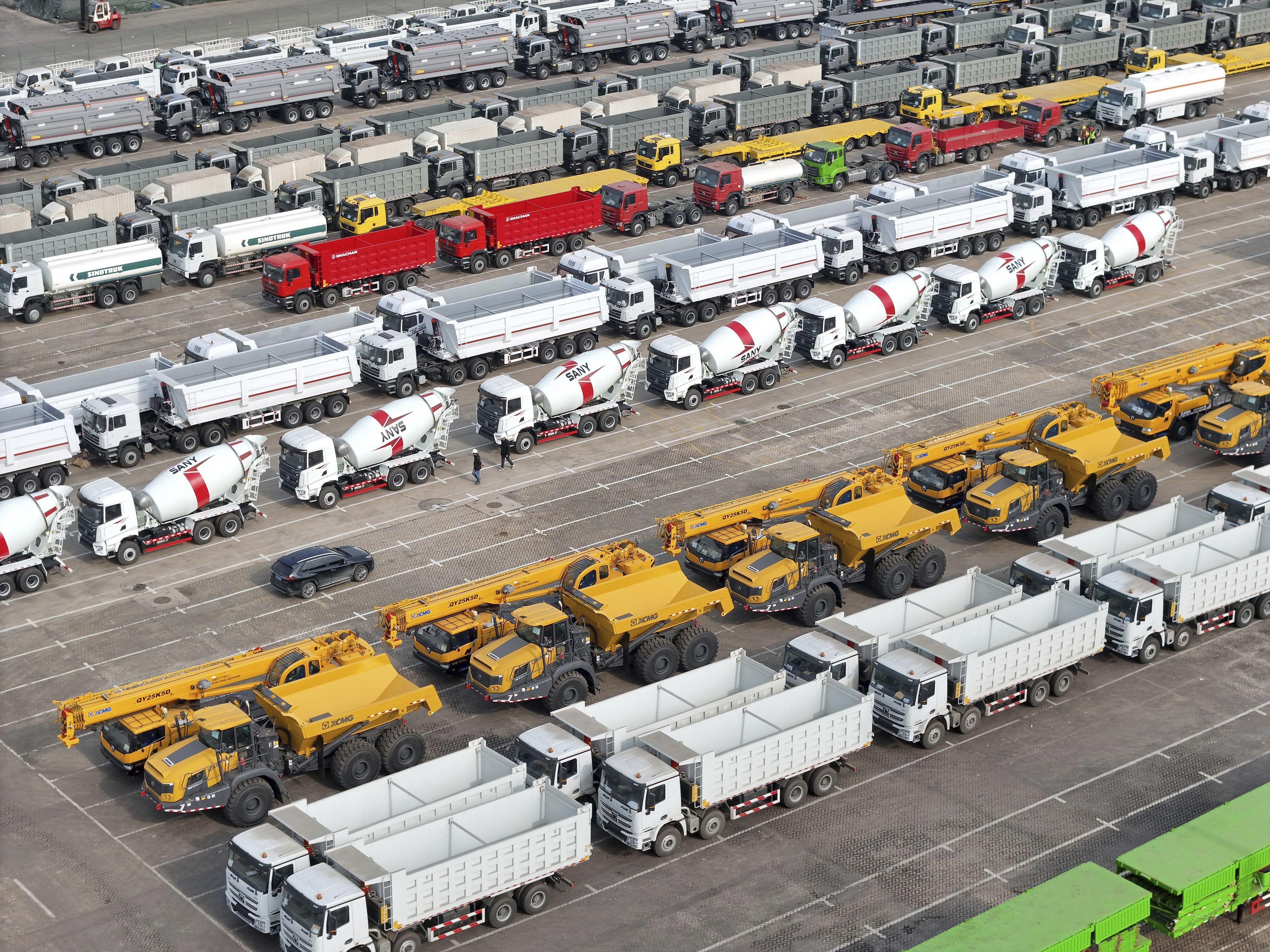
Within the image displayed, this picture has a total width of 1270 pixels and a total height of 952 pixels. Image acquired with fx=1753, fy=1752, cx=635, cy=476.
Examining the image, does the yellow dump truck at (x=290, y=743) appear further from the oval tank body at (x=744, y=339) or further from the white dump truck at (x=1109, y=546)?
the oval tank body at (x=744, y=339)

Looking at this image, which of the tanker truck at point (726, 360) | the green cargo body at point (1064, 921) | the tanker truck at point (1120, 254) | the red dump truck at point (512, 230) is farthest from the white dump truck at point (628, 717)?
the red dump truck at point (512, 230)

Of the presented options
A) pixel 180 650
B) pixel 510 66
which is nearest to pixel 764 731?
pixel 180 650

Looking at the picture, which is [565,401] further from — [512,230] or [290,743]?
[290,743]

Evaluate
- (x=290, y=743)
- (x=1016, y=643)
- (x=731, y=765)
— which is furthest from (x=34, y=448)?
(x=1016, y=643)

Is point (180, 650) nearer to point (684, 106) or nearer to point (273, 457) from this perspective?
point (273, 457)

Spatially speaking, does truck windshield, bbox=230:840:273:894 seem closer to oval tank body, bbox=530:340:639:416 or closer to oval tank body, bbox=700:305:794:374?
oval tank body, bbox=530:340:639:416

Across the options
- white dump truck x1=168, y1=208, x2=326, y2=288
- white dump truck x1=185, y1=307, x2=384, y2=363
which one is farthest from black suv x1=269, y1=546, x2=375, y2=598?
white dump truck x1=168, y1=208, x2=326, y2=288
